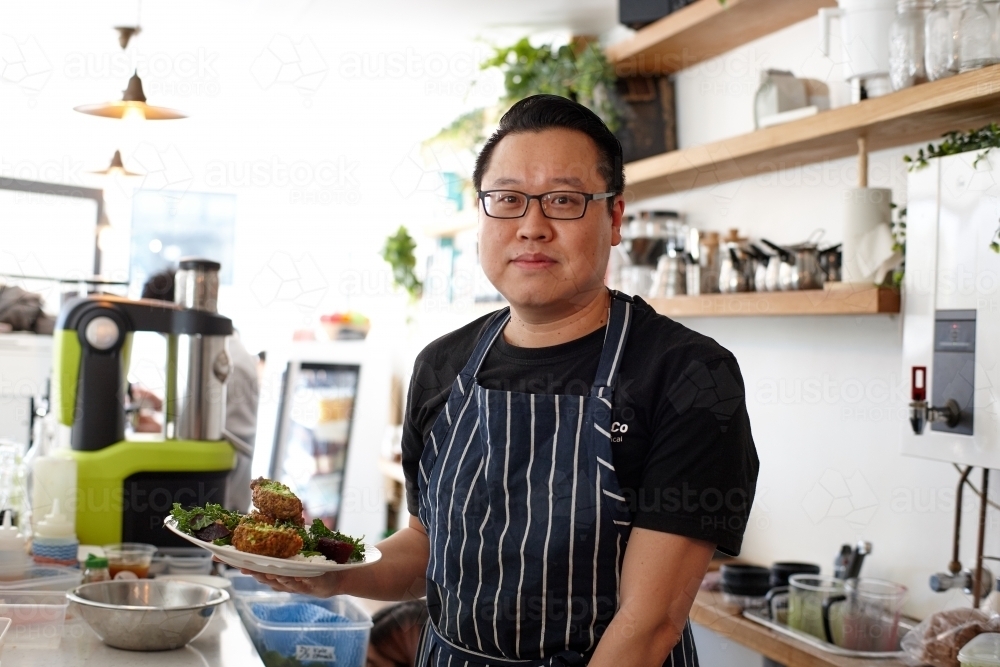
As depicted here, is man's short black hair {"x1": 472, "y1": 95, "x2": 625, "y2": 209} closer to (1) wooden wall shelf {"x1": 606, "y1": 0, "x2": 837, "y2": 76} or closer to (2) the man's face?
(2) the man's face

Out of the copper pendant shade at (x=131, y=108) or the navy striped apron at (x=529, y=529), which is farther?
the copper pendant shade at (x=131, y=108)

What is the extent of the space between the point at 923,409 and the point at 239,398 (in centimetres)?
230

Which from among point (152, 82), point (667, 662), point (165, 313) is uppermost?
point (152, 82)

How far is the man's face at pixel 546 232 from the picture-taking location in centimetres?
144

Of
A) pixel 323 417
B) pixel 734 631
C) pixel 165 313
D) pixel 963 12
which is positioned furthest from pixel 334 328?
pixel 963 12

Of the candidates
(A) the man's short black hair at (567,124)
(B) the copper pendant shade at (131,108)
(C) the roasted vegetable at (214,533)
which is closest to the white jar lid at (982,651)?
(A) the man's short black hair at (567,124)

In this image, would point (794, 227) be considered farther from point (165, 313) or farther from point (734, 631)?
point (165, 313)

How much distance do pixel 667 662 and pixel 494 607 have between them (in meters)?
0.26

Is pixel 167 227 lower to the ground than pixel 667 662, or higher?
higher

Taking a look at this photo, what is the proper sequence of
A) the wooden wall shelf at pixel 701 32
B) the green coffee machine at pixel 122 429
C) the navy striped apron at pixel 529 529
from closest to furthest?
the navy striped apron at pixel 529 529, the green coffee machine at pixel 122 429, the wooden wall shelf at pixel 701 32

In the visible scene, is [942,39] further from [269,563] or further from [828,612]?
[269,563]

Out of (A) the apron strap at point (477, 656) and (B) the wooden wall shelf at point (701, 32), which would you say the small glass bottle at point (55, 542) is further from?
(B) the wooden wall shelf at point (701, 32)

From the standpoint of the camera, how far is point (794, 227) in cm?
297

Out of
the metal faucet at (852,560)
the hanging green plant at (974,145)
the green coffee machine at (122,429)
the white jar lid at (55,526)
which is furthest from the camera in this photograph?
the metal faucet at (852,560)
